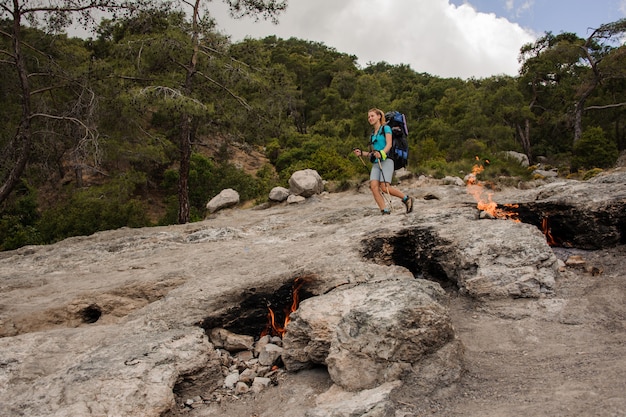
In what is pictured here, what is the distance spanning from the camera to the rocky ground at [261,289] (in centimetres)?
321

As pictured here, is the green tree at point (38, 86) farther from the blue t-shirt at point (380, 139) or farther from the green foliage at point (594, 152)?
the green foliage at point (594, 152)

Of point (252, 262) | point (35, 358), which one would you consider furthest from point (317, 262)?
point (35, 358)

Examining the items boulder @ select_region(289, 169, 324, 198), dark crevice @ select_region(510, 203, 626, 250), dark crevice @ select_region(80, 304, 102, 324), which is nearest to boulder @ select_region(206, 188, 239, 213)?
boulder @ select_region(289, 169, 324, 198)

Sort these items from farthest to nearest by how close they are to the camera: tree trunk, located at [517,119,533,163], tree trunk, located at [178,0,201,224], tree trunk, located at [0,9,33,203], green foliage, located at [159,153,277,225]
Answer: tree trunk, located at [517,119,533,163] → green foliage, located at [159,153,277,225] → tree trunk, located at [178,0,201,224] → tree trunk, located at [0,9,33,203]

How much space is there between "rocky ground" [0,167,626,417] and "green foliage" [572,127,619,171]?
1536cm

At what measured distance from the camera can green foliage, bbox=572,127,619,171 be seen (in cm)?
1872

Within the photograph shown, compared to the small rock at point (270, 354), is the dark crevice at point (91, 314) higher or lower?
higher

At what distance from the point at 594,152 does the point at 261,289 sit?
787 inches

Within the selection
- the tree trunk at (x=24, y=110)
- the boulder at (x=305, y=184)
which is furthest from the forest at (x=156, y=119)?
the boulder at (x=305, y=184)

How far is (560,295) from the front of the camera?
449cm

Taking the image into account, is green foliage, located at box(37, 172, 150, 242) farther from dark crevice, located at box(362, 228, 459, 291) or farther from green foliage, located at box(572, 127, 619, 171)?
green foliage, located at box(572, 127, 619, 171)

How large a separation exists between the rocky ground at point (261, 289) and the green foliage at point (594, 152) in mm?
15361

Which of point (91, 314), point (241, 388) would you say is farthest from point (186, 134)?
point (241, 388)

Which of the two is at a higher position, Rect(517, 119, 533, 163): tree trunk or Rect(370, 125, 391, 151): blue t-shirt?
Rect(517, 119, 533, 163): tree trunk
